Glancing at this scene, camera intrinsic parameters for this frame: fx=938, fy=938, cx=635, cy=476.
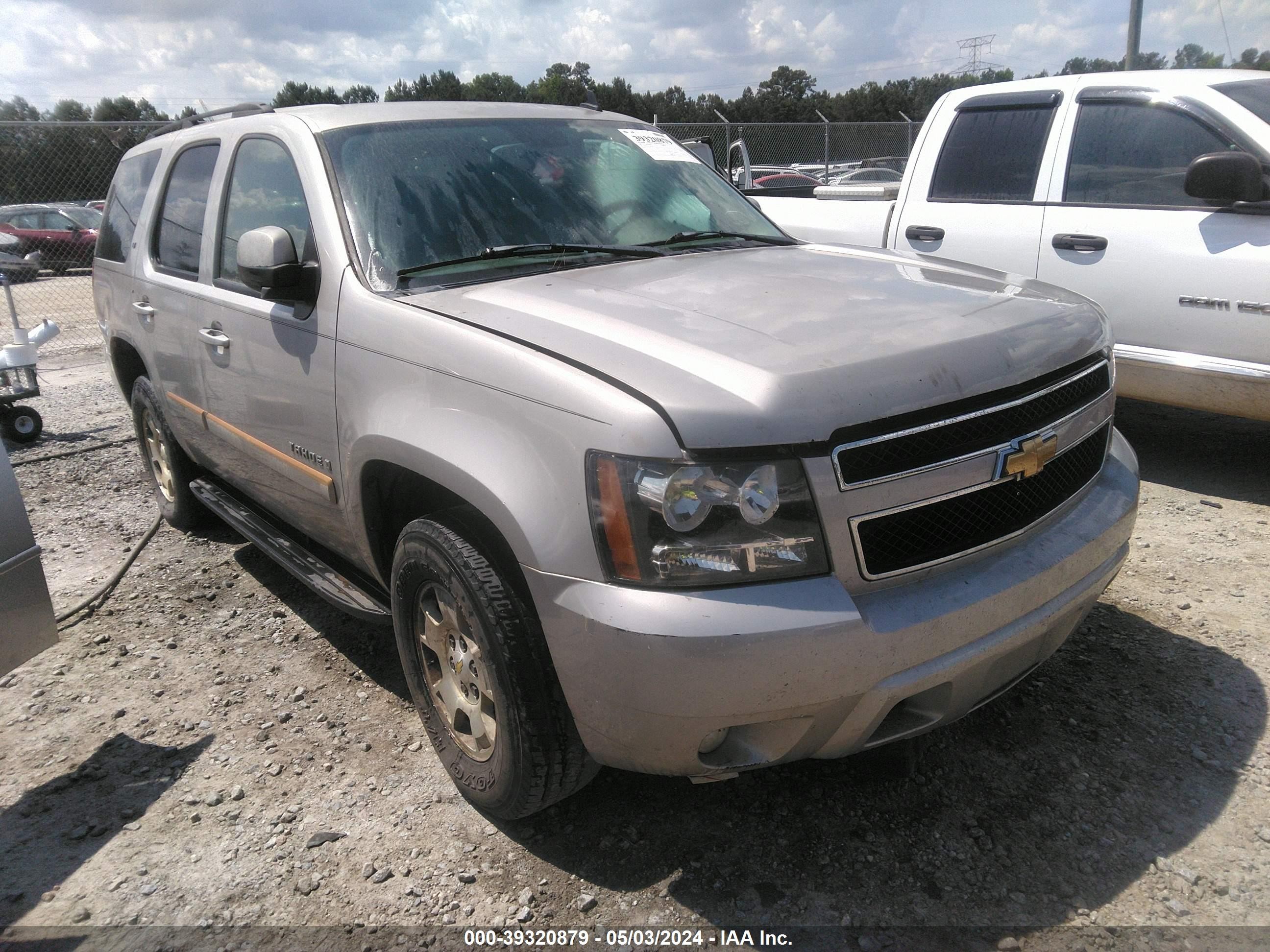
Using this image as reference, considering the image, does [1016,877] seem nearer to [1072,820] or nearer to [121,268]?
[1072,820]

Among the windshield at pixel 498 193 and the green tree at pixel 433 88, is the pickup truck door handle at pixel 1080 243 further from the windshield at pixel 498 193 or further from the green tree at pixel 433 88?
the green tree at pixel 433 88

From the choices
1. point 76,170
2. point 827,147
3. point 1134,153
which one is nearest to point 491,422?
point 1134,153

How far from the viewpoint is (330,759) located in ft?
9.65

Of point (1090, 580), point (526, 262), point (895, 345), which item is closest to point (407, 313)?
point (526, 262)

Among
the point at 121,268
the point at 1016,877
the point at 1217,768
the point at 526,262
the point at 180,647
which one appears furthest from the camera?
the point at 121,268

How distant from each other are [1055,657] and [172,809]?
113 inches

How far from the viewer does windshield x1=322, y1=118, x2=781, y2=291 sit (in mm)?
2850

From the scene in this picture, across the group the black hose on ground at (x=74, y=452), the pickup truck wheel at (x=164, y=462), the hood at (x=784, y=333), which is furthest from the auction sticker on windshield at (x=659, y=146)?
the black hose on ground at (x=74, y=452)

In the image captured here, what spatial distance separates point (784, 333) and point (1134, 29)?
13.2 m

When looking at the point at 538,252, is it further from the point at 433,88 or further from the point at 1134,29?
the point at 433,88

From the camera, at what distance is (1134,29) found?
12398 mm

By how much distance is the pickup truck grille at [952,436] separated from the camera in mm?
Answer: 1996

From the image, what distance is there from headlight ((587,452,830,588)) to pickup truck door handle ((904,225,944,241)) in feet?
13.8

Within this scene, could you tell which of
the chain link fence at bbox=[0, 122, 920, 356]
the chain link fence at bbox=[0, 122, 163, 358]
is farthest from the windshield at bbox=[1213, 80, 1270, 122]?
the chain link fence at bbox=[0, 122, 163, 358]
